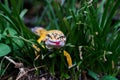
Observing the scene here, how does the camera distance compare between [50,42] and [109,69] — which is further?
[109,69]

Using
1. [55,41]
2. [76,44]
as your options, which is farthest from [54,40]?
[76,44]

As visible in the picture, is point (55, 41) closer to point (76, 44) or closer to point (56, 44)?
point (56, 44)

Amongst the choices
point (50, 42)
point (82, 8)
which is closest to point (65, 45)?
point (50, 42)

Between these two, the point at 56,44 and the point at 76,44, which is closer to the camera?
the point at 56,44

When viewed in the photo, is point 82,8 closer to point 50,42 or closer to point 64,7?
point 50,42

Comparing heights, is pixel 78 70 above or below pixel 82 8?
below

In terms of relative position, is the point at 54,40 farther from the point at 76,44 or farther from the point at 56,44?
the point at 76,44

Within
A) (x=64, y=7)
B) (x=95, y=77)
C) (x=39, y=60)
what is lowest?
(x=95, y=77)

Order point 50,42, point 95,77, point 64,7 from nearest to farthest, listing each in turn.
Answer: point 50,42 → point 95,77 → point 64,7
